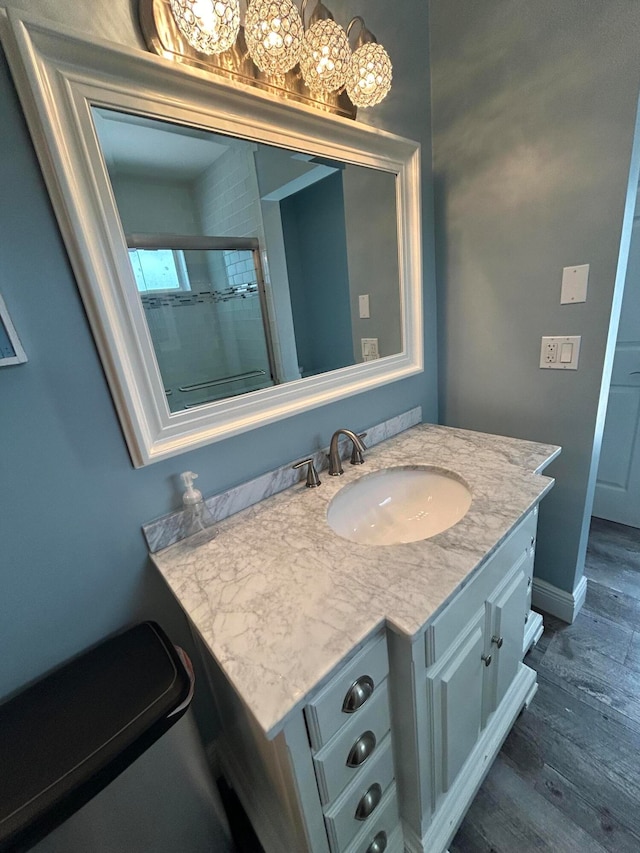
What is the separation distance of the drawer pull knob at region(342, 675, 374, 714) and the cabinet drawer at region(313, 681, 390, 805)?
3 centimetres

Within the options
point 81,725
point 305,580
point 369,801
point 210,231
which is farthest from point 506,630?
point 210,231

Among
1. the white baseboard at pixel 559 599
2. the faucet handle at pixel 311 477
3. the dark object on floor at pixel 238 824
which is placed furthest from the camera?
the white baseboard at pixel 559 599

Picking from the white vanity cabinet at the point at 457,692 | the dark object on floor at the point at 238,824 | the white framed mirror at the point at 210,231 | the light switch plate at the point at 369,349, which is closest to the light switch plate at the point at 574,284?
the white framed mirror at the point at 210,231

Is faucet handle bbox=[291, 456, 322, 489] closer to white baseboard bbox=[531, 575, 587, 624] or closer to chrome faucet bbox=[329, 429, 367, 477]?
chrome faucet bbox=[329, 429, 367, 477]

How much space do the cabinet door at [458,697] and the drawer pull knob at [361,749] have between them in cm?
15

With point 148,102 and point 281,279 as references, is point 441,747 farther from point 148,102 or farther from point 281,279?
point 148,102

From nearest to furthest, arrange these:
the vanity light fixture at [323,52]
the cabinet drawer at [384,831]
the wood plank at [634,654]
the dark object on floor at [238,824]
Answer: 1. the cabinet drawer at [384,831]
2. the vanity light fixture at [323,52]
3. the dark object on floor at [238,824]
4. the wood plank at [634,654]

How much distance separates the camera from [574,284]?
3.85ft

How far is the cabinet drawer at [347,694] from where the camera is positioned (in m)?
0.59

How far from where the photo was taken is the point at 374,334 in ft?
4.31

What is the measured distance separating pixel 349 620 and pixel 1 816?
0.58 m

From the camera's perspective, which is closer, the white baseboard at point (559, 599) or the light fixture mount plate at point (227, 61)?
the light fixture mount plate at point (227, 61)

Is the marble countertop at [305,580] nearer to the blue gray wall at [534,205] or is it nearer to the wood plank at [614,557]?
the blue gray wall at [534,205]

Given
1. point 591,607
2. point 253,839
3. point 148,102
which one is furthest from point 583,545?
point 148,102
